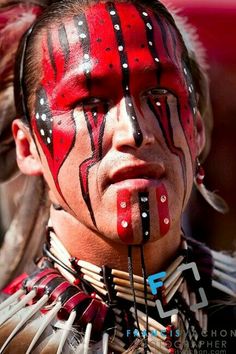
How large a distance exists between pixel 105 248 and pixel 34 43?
46 cm

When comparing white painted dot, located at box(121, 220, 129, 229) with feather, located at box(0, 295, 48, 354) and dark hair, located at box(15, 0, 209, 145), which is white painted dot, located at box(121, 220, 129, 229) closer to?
feather, located at box(0, 295, 48, 354)

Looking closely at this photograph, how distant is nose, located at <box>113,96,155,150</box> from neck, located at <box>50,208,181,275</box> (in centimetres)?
21

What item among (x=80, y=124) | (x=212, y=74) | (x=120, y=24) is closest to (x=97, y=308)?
(x=80, y=124)

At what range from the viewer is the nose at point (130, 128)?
1.35m

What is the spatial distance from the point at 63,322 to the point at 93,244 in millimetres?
170

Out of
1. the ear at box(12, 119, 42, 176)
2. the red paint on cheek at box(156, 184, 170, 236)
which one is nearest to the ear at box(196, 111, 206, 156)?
the red paint on cheek at box(156, 184, 170, 236)

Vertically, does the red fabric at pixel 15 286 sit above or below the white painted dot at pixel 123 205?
below

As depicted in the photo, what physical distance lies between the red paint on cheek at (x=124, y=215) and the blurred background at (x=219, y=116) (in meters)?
0.49

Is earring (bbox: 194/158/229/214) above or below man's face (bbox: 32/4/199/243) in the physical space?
below

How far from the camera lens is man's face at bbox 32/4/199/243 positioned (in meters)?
1.36

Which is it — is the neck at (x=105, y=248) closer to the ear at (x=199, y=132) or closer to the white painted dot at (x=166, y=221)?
the white painted dot at (x=166, y=221)

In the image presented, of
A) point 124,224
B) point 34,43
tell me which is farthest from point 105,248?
point 34,43
